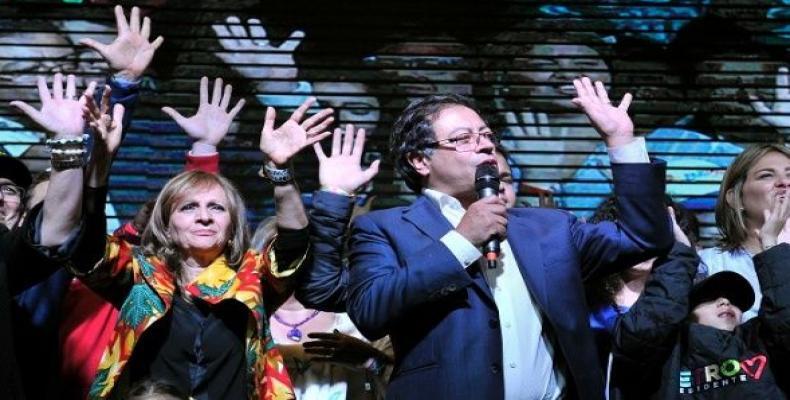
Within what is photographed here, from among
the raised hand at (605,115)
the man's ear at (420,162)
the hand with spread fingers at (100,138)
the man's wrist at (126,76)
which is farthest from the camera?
the man's wrist at (126,76)

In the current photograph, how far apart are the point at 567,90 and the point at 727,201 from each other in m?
2.67

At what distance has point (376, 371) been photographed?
6.05m

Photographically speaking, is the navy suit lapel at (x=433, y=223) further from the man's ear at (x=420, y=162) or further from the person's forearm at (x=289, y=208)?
the person's forearm at (x=289, y=208)

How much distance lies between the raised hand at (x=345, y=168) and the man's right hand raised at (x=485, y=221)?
0.52 m

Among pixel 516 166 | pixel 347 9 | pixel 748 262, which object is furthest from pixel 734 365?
pixel 347 9

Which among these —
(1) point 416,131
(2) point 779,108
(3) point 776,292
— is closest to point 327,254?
(1) point 416,131

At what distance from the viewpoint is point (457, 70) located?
28.4 ft

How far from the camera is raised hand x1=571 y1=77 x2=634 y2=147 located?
15.3ft

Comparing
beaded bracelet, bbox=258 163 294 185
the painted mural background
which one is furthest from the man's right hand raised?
the painted mural background

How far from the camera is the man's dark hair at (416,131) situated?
4980 mm

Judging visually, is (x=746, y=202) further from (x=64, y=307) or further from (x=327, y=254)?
(x=64, y=307)

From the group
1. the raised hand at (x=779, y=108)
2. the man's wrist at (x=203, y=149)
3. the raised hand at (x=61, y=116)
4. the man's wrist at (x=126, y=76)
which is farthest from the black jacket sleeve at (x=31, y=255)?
the raised hand at (x=779, y=108)

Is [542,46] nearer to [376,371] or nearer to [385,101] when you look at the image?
[385,101]

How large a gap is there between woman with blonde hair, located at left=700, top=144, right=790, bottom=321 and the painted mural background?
7.94 feet
